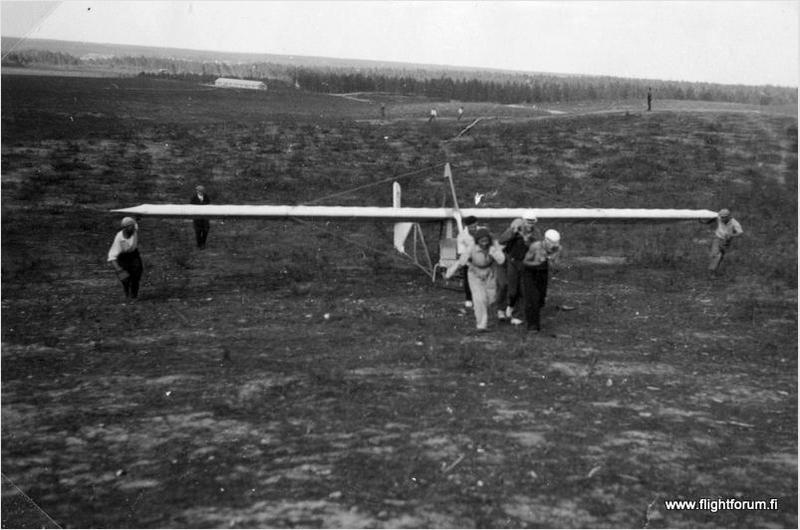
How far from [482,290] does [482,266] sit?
1.39 ft

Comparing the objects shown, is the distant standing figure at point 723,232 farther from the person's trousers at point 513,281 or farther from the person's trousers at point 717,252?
the person's trousers at point 513,281

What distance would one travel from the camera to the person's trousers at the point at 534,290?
1080cm


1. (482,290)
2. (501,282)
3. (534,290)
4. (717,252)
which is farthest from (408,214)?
(717,252)

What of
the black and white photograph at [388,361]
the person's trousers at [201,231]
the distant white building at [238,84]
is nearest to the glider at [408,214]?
the black and white photograph at [388,361]

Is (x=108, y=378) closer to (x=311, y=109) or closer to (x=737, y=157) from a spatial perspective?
(x=737, y=157)

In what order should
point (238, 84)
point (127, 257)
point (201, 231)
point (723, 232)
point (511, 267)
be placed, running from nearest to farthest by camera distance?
1. point (511, 267)
2. point (127, 257)
3. point (723, 232)
4. point (201, 231)
5. point (238, 84)

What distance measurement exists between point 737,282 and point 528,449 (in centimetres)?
1058

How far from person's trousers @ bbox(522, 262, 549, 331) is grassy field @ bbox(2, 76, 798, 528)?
20.7 inches

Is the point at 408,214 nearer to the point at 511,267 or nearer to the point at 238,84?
the point at 511,267

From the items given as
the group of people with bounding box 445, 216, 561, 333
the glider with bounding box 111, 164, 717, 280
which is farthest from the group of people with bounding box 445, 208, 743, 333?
the glider with bounding box 111, 164, 717, 280

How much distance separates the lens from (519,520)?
5.64 m

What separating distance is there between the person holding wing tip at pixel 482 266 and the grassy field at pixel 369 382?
1.74ft

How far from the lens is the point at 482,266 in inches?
426

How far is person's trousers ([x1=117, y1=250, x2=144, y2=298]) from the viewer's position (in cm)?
1302
